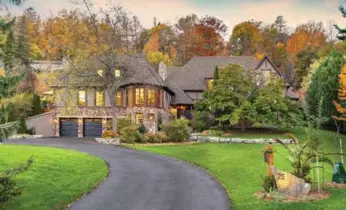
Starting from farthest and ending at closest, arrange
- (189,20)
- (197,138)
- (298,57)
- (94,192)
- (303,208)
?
(189,20) → (298,57) → (197,138) → (94,192) → (303,208)

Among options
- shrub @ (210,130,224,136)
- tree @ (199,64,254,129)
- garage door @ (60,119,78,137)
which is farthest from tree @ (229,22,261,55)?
garage door @ (60,119,78,137)

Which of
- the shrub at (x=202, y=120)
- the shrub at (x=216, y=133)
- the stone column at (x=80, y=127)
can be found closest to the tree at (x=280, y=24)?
the shrub at (x=202, y=120)

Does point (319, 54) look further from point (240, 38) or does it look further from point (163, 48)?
point (163, 48)

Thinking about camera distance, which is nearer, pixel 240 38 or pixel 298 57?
pixel 298 57

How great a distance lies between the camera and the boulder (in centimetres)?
1507

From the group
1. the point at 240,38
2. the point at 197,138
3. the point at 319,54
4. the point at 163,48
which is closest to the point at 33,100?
the point at 197,138

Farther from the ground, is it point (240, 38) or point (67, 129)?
point (240, 38)

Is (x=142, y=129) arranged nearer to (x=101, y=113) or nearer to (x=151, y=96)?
(x=151, y=96)

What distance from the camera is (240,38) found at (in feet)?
263

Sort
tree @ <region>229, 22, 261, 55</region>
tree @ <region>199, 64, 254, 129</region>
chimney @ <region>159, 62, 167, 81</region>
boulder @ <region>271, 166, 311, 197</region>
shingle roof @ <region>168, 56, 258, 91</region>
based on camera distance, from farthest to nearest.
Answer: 1. tree @ <region>229, 22, 261, 55</region>
2. shingle roof @ <region>168, 56, 258, 91</region>
3. chimney @ <region>159, 62, 167, 81</region>
4. tree @ <region>199, 64, 254, 129</region>
5. boulder @ <region>271, 166, 311, 197</region>

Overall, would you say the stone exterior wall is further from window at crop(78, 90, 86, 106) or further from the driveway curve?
the driveway curve

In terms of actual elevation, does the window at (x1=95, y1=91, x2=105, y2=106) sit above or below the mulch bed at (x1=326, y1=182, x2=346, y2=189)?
above

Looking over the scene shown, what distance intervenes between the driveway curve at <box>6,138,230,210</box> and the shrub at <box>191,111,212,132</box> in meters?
15.5

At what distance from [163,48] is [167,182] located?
6003cm
